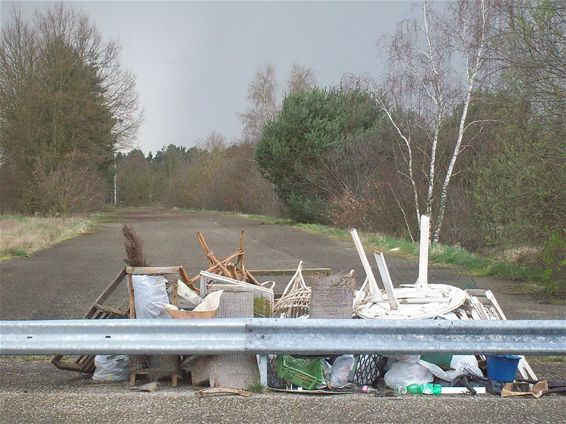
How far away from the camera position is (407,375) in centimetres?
554

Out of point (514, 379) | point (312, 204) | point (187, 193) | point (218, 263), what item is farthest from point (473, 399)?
point (187, 193)

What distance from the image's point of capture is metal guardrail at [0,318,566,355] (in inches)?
210

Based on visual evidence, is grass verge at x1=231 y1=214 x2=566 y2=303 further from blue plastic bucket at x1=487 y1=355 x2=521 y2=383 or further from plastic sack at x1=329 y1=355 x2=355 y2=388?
plastic sack at x1=329 y1=355 x2=355 y2=388

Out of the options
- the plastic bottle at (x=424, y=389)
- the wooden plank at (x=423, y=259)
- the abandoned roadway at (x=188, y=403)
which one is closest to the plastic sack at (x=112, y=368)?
the abandoned roadway at (x=188, y=403)

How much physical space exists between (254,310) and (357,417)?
1.80m

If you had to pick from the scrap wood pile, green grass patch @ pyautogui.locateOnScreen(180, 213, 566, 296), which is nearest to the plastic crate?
the scrap wood pile

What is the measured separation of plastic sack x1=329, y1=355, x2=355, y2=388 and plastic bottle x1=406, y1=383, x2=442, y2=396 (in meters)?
0.48

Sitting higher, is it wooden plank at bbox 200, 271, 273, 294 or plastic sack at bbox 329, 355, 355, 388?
wooden plank at bbox 200, 271, 273, 294

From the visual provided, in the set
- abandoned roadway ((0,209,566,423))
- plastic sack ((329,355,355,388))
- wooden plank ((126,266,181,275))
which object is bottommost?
abandoned roadway ((0,209,566,423))

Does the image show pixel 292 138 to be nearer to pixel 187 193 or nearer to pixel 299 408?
pixel 299 408

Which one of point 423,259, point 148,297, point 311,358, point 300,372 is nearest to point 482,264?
point 423,259

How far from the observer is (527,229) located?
1327 centimetres

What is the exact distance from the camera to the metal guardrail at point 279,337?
5.34 m

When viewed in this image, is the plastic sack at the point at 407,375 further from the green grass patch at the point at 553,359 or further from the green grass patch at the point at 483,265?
the green grass patch at the point at 483,265
